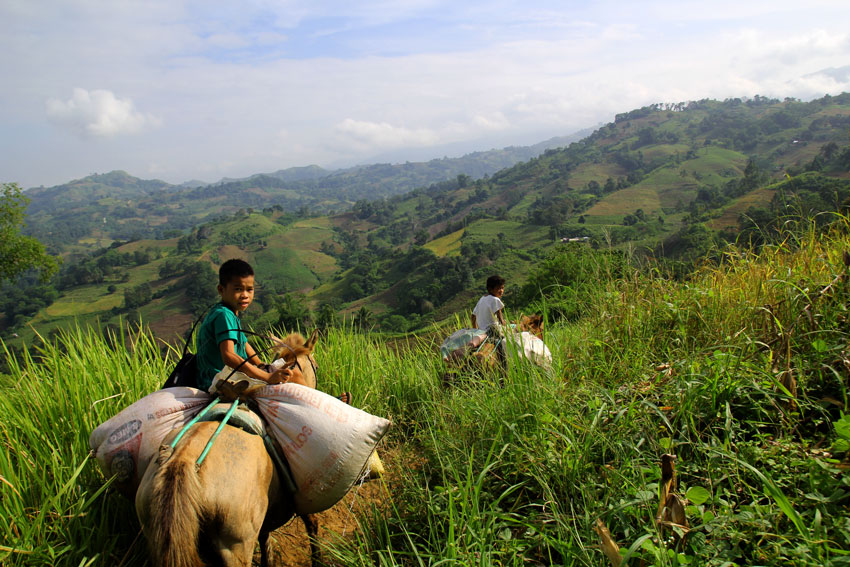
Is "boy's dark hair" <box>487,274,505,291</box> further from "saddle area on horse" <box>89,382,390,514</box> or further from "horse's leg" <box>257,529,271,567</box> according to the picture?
"horse's leg" <box>257,529,271,567</box>

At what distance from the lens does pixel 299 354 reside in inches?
106

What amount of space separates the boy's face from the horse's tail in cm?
118

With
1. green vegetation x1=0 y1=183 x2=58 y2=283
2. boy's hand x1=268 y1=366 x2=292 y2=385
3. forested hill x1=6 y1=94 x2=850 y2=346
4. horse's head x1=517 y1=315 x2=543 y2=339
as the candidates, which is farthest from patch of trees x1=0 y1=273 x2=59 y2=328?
boy's hand x1=268 y1=366 x2=292 y2=385

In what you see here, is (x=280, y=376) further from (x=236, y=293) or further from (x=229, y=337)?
(x=236, y=293)

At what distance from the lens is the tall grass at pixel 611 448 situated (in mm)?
1752

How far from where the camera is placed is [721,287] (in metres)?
3.39

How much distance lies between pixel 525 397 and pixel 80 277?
10024 centimetres

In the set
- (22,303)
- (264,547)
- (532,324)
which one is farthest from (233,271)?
(22,303)

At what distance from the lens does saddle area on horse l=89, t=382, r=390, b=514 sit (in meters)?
2.28

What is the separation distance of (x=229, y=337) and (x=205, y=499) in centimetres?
104

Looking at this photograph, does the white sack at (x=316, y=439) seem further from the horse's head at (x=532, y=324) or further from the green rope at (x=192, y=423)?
the horse's head at (x=532, y=324)

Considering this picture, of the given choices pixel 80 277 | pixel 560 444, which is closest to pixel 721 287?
pixel 560 444

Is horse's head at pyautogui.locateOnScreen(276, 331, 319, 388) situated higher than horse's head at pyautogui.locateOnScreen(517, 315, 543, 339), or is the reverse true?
horse's head at pyautogui.locateOnScreen(276, 331, 319, 388)

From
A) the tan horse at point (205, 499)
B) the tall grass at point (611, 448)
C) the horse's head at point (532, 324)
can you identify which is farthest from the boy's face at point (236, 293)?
the horse's head at point (532, 324)
